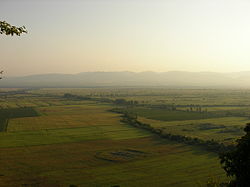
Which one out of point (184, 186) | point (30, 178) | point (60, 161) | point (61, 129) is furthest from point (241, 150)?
point (61, 129)

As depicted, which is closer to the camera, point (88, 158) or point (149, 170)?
point (149, 170)

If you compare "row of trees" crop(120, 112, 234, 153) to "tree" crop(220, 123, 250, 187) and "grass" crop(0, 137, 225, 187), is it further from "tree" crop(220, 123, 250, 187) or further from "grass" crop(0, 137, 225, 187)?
"tree" crop(220, 123, 250, 187)

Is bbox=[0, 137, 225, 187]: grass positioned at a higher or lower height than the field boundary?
lower

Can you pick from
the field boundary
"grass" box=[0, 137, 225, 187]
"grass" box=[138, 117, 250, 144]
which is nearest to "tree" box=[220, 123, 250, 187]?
"grass" box=[0, 137, 225, 187]

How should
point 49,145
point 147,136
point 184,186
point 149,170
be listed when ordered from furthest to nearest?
point 147,136 → point 49,145 → point 149,170 → point 184,186

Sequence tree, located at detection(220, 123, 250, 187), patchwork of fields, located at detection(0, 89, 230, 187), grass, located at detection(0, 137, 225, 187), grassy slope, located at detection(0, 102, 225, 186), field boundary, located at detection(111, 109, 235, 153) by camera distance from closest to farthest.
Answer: tree, located at detection(220, 123, 250, 187), grass, located at detection(0, 137, 225, 187), patchwork of fields, located at detection(0, 89, 230, 187), grassy slope, located at detection(0, 102, 225, 186), field boundary, located at detection(111, 109, 235, 153)

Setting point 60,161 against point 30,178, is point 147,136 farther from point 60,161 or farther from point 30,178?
point 30,178

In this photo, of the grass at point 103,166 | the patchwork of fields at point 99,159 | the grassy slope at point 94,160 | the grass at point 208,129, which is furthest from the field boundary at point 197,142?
the grass at point 208,129

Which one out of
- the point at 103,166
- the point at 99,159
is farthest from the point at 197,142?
the point at 103,166

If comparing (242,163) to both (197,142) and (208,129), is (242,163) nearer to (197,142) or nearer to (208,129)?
(197,142)

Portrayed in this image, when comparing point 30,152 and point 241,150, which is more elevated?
point 241,150
